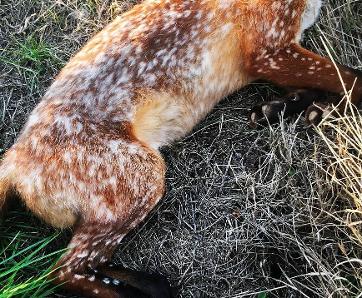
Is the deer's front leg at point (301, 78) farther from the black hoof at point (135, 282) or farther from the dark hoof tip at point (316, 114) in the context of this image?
the black hoof at point (135, 282)

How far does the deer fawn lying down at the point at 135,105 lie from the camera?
3734 millimetres

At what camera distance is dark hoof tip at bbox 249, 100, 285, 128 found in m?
4.41

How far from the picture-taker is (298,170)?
416 centimetres

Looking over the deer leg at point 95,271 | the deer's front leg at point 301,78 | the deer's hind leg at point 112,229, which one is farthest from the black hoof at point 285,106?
the deer leg at point 95,271

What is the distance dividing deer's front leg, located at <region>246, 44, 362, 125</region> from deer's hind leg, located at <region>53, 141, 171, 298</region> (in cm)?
119

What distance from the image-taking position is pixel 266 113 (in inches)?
174

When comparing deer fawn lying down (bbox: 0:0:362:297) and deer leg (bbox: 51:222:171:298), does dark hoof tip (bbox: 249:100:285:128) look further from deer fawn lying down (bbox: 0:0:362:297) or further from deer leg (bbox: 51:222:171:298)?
deer leg (bbox: 51:222:171:298)

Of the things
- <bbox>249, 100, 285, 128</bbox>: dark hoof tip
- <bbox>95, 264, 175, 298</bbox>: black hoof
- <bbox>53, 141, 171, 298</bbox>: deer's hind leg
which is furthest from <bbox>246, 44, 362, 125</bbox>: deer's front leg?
<bbox>95, 264, 175, 298</bbox>: black hoof

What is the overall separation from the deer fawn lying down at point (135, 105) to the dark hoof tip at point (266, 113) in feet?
0.04

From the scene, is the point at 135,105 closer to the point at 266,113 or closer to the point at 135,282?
the point at 266,113

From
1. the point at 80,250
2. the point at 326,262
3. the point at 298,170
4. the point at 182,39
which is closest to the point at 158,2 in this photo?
the point at 182,39

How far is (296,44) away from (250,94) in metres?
0.56

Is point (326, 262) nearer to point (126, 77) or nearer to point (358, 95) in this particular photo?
point (358, 95)

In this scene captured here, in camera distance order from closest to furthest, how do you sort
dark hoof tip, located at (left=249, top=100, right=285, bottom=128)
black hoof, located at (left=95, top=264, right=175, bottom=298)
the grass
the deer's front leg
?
the grass, black hoof, located at (left=95, top=264, right=175, bottom=298), the deer's front leg, dark hoof tip, located at (left=249, top=100, right=285, bottom=128)
